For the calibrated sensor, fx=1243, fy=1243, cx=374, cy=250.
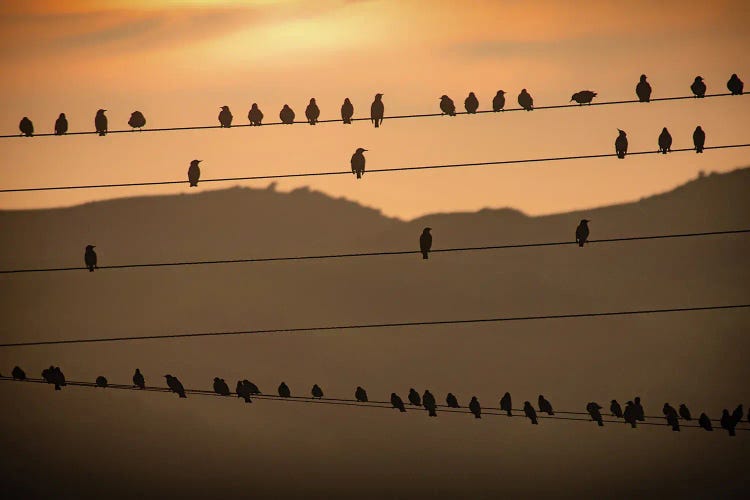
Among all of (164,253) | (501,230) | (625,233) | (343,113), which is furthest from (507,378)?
(343,113)

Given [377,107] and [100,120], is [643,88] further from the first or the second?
[100,120]

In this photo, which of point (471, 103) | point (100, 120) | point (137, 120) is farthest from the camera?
point (137, 120)

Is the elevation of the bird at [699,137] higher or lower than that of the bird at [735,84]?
lower

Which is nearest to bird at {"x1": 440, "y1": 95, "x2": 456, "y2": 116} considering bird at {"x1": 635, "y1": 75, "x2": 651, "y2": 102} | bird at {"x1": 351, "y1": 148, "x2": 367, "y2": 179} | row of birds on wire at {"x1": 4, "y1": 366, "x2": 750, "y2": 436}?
bird at {"x1": 351, "y1": 148, "x2": 367, "y2": 179}

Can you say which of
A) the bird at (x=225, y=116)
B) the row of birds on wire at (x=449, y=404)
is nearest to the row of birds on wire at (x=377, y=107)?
the bird at (x=225, y=116)

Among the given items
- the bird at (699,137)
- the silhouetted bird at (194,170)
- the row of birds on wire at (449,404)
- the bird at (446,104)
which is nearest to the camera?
the bird at (699,137)

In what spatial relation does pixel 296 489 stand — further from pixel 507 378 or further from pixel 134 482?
pixel 507 378

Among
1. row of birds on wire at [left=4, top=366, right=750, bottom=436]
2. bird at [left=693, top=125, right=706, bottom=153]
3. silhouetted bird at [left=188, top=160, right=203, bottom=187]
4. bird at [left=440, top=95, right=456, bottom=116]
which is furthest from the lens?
bird at [left=440, top=95, right=456, bottom=116]

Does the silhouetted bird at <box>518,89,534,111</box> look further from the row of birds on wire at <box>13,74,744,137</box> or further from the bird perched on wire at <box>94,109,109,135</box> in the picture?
the bird perched on wire at <box>94,109,109,135</box>

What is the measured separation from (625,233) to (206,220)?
58.2 metres

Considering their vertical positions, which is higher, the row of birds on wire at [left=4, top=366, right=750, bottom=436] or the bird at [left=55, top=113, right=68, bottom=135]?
the bird at [left=55, top=113, right=68, bottom=135]

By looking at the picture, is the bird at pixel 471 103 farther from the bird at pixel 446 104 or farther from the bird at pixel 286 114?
the bird at pixel 286 114

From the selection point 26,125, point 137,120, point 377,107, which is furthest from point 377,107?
point 26,125

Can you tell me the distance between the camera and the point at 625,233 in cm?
16350
